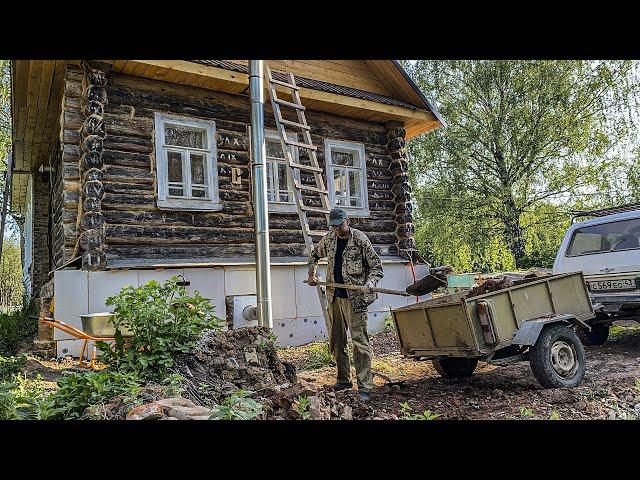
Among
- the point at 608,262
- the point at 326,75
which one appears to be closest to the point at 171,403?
the point at 608,262

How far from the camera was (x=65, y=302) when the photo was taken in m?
7.74

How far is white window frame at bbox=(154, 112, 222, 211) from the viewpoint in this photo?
897cm

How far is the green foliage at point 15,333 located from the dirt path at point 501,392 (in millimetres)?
4914

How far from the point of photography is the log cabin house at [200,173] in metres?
8.34

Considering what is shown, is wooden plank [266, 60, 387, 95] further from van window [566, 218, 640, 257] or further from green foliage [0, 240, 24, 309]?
green foliage [0, 240, 24, 309]

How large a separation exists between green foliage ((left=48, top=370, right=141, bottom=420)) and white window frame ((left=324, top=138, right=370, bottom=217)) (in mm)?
7275

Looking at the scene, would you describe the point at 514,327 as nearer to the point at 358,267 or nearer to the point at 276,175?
the point at 358,267

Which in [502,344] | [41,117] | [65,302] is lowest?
[502,344]

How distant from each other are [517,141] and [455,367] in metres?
17.7

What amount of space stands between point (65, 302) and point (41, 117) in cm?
542

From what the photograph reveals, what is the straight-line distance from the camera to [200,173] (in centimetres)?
952

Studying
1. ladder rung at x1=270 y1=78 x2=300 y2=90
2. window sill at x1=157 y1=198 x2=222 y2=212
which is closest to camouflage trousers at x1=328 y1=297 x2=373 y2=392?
window sill at x1=157 y1=198 x2=222 y2=212
